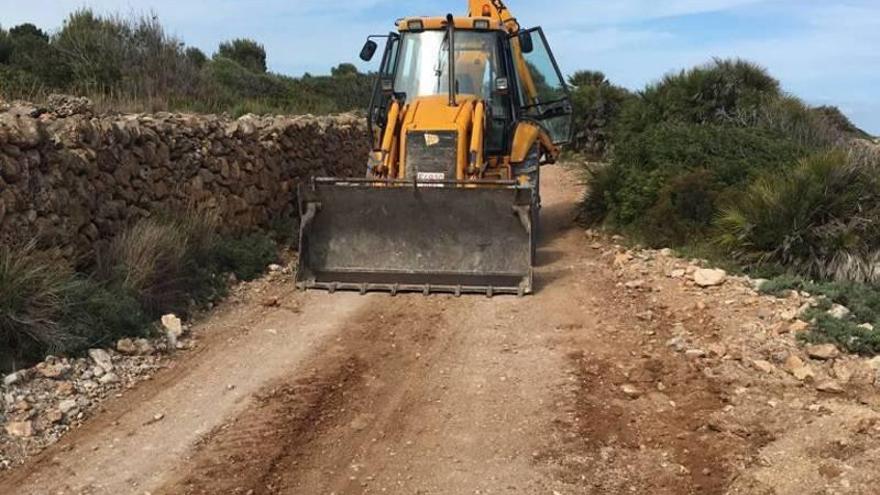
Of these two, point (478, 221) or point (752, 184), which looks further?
point (752, 184)

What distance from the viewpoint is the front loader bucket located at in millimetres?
8602

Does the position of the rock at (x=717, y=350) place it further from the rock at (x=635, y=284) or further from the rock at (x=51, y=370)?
the rock at (x=51, y=370)

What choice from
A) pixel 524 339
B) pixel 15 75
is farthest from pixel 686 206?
pixel 15 75

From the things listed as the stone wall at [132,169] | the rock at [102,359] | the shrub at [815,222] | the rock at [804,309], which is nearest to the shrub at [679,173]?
the shrub at [815,222]

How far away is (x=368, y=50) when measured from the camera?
10.6 meters

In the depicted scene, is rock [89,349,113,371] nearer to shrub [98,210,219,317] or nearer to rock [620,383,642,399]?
shrub [98,210,219,317]

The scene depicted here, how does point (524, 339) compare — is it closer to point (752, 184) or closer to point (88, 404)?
point (88, 404)

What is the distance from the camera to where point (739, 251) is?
8867 millimetres

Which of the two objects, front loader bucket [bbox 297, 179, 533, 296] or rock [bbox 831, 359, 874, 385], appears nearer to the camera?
rock [bbox 831, 359, 874, 385]

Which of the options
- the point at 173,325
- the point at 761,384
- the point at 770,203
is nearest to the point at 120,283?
the point at 173,325

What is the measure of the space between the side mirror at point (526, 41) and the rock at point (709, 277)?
11.8 feet

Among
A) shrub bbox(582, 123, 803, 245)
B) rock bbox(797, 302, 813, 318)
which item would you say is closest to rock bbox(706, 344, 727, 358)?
rock bbox(797, 302, 813, 318)

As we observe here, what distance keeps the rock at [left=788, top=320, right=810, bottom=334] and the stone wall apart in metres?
5.72

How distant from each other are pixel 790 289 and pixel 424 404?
3.91 m
